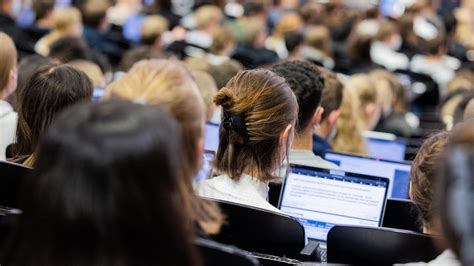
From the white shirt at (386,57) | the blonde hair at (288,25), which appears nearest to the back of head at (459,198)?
the white shirt at (386,57)

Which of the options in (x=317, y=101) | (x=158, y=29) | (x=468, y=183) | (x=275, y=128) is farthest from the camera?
(x=158, y=29)

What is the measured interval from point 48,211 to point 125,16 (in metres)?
9.47

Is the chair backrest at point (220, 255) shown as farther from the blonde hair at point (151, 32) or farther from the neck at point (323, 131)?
the blonde hair at point (151, 32)

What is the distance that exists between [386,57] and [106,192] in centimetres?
881

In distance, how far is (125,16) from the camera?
10703mm

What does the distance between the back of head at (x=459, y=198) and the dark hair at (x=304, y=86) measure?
2.10 metres

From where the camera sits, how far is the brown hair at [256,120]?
2695mm

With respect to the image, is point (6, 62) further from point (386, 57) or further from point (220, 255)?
point (386, 57)

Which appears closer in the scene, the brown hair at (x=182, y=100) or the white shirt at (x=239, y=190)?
the brown hair at (x=182, y=100)

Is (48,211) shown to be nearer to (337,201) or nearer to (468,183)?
(468,183)

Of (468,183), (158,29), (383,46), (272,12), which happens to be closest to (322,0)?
(272,12)

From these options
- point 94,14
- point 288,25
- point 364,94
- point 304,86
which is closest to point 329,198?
point 304,86

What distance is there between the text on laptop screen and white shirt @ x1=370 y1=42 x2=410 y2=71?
547cm

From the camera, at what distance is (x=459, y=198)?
1385 mm
